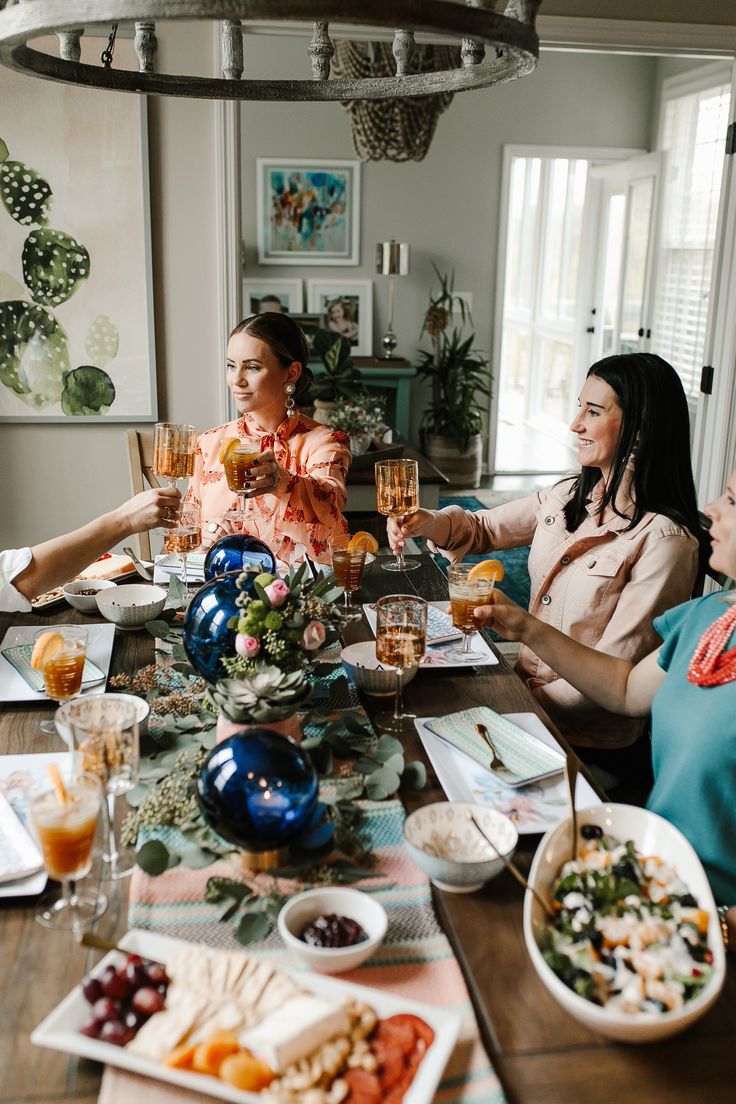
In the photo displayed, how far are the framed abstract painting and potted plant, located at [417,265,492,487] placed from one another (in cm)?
361

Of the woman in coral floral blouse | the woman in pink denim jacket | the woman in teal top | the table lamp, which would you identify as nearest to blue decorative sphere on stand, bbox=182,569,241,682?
the woman in teal top

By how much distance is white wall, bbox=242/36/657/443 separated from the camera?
6711mm

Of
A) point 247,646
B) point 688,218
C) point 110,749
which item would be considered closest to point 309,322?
point 688,218

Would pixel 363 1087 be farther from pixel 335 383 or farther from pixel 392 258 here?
pixel 392 258

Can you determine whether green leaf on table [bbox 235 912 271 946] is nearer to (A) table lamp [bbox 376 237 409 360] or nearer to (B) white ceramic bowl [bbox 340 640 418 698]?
(B) white ceramic bowl [bbox 340 640 418 698]

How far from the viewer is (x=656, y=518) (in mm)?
2062

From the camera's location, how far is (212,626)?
1501mm

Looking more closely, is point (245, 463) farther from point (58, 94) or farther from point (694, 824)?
point (58, 94)

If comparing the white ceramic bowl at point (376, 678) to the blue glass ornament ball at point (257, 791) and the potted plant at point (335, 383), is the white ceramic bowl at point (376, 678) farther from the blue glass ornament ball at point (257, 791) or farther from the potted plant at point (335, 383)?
the potted plant at point (335, 383)

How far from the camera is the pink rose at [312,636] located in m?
1.42

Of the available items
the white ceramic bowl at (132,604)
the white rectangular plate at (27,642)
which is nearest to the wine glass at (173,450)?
the white ceramic bowl at (132,604)

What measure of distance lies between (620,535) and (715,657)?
0.67m

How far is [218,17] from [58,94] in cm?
269

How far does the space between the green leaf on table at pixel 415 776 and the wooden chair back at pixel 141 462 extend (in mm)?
1788
